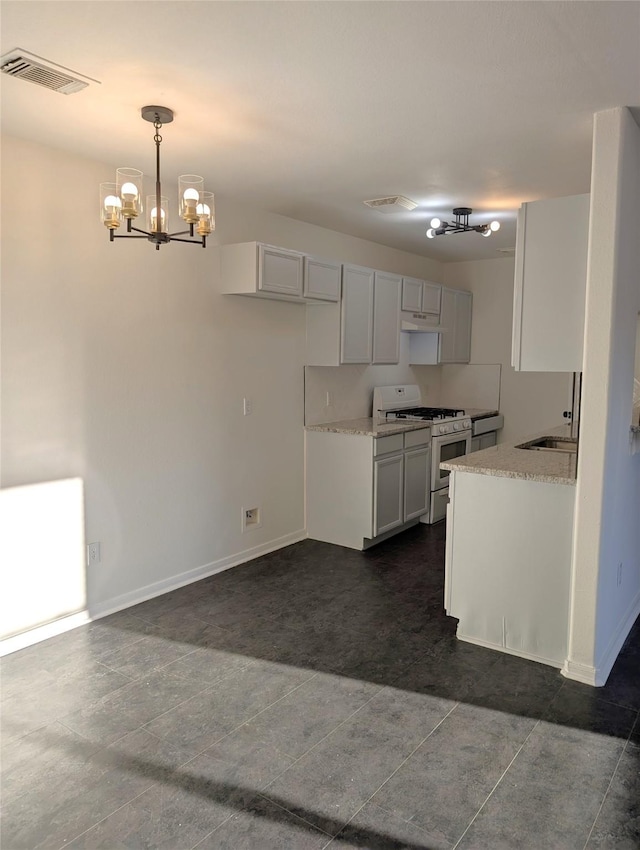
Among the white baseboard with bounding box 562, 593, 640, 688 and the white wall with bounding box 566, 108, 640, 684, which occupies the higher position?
the white wall with bounding box 566, 108, 640, 684

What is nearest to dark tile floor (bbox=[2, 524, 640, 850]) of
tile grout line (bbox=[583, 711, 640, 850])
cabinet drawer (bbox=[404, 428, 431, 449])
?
tile grout line (bbox=[583, 711, 640, 850])

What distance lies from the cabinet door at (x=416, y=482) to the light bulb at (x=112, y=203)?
10.5 ft

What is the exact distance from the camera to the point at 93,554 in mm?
3504

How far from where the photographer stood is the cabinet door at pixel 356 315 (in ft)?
15.8

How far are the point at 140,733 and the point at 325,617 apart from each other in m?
1.36

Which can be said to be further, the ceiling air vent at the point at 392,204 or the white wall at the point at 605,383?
the ceiling air vent at the point at 392,204

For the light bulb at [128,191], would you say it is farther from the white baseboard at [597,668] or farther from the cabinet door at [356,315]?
the white baseboard at [597,668]

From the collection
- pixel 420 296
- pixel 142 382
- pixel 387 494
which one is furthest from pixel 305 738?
pixel 420 296

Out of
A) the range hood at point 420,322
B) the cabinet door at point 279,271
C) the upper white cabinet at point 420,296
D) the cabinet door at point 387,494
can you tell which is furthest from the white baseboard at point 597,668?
the upper white cabinet at point 420,296

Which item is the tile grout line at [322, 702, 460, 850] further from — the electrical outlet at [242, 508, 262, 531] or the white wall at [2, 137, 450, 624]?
the electrical outlet at [242, 508, 262, 531]

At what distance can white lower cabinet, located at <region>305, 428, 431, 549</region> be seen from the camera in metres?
4.75

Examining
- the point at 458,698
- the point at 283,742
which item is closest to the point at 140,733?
the point at 283,742

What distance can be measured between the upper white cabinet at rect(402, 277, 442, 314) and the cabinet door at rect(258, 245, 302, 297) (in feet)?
4.88

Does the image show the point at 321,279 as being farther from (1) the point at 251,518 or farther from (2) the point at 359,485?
(1) the point at 251,518
